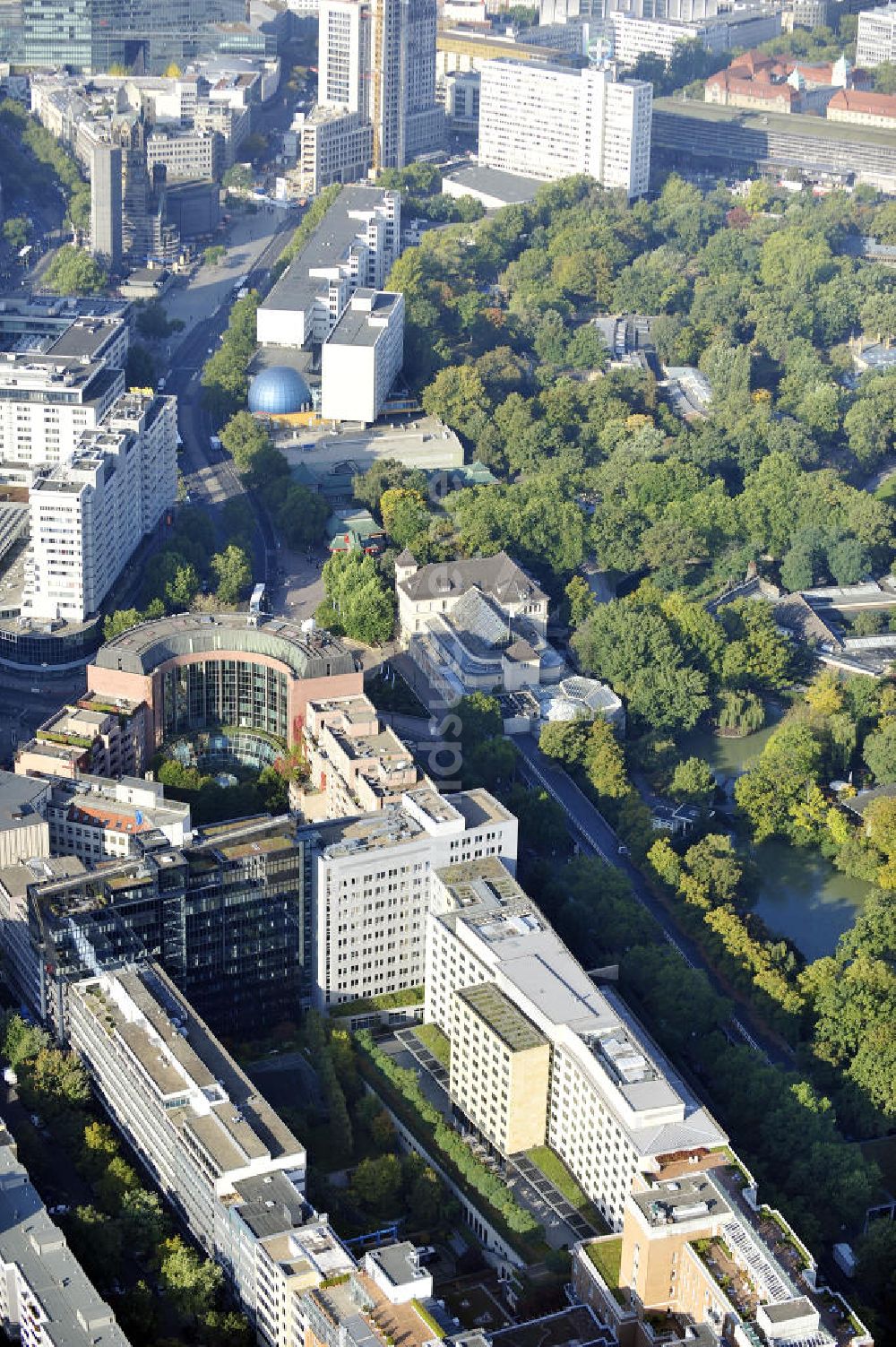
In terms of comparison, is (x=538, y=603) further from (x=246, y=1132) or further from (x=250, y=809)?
(x=246, y=1132)

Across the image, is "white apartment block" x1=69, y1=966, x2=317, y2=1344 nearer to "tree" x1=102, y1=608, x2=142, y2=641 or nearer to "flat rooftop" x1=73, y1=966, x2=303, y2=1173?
"flat rooftop" x1=73, y1=966, x2=303, y2=1173

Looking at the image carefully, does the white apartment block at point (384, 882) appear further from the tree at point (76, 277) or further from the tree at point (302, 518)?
the tree at point (76, 277)

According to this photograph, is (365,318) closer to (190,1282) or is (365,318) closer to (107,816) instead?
(107,816)

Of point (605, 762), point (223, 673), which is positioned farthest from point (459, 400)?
point (223, 673)

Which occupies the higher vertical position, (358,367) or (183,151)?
(183,151)

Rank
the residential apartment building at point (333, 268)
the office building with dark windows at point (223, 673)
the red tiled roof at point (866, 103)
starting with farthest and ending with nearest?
the red tiled roof at point (866, 103) < the residential apartment building at point (333, 268) < the office building with dark windows at point (223, 673)

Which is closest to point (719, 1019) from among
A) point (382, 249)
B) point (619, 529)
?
point (619, 529)

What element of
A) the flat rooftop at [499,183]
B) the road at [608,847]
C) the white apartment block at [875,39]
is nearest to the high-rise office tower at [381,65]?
the flat rooftop at [499,183]
